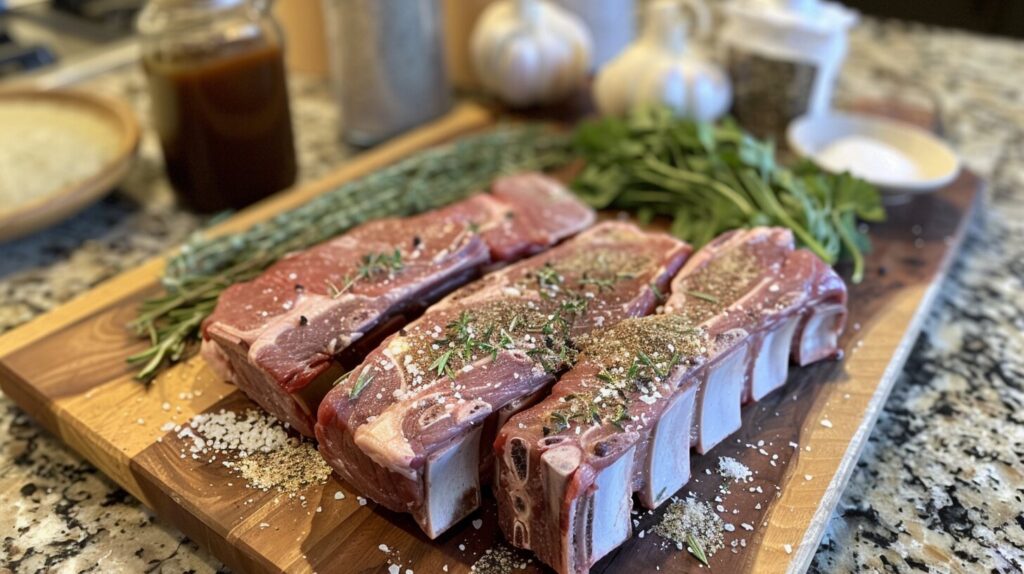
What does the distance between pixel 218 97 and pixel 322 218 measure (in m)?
0.42

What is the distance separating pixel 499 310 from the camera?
1.48 m

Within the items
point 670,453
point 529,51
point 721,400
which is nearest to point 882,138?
point 529,51

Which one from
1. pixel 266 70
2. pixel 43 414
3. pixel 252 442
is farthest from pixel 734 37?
pixel 43 414

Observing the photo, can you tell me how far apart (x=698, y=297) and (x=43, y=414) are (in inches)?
50.2

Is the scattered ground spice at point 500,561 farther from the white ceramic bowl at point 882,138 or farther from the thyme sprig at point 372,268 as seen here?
the white ceramic bowl at point 882,138

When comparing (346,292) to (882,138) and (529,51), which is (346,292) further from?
(882,138)

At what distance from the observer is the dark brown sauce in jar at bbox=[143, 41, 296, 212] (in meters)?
2.04

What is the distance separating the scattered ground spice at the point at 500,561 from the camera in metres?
1.26

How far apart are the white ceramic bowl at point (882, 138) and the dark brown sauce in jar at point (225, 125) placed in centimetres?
142

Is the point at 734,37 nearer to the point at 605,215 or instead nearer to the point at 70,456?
the point at 605,215

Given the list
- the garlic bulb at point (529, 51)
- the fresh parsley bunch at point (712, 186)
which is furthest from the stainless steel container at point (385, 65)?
the fresh parsley bunch at point (712, 186)

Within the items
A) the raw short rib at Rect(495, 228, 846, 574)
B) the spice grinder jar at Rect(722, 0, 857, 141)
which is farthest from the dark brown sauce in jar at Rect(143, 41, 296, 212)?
the spice grinder jar at Rect(722, 0, 857, 141)

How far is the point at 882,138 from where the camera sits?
2.35 m

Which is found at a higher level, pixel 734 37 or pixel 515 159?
pixel 734 37
